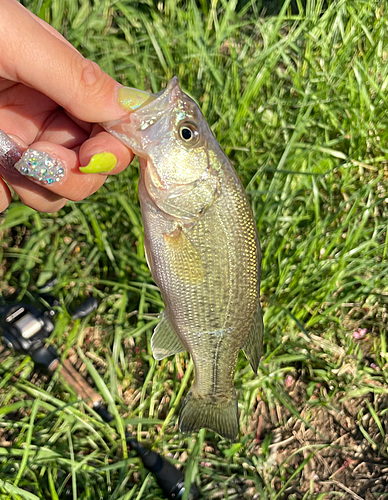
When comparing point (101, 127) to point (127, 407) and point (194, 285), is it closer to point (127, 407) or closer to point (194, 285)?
point (194, 285)

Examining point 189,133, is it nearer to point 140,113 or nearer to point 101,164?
point 140,113

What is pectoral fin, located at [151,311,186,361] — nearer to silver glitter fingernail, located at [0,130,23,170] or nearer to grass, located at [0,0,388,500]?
grass, located at [0,0,388,500]

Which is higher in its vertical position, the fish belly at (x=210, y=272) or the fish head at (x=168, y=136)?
the fish head at (x=168, y=136)

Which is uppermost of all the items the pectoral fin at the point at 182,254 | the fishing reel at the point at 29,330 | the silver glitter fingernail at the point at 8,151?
the silver glitter fingernail at the point at 8,151

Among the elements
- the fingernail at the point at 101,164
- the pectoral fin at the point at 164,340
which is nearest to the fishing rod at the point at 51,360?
the pectoral fin at the point at 164,340

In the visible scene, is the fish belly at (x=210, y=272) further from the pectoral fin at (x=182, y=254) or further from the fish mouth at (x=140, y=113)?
the fish mouth at (x=140, y=113)

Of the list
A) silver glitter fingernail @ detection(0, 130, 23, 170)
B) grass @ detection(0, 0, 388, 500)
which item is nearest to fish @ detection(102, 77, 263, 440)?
silver glitter fingernail @ detection(0, 130, 23, 170)

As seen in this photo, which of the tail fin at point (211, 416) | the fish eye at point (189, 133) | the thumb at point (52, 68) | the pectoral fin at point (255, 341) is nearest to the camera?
the thumb at point (52, 68)

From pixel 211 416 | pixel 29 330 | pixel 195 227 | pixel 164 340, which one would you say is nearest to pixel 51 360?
pixel 29 330
